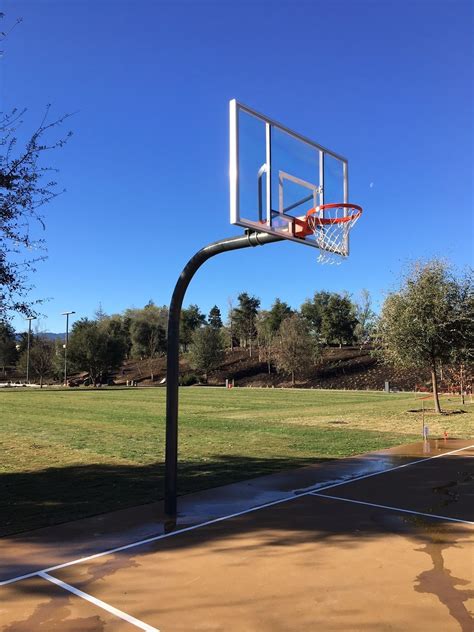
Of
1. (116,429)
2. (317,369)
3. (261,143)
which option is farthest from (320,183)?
(317,369)

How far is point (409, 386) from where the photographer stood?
1725 inches

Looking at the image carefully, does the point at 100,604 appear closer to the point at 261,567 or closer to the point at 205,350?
the point at 261,567

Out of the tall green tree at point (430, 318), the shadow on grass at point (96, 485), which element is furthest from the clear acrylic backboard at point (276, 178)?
the tall green tree at point (430, 318)

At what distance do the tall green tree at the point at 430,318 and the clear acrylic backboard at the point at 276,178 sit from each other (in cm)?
1032

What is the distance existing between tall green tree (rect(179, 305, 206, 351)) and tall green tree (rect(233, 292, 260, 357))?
9.28m

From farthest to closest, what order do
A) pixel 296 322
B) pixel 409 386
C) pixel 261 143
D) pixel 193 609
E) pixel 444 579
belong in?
pixel 296 322, pixel 409 386, pixel 261 143, pixel 444 579, pixel 193 609

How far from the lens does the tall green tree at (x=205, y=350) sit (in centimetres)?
6069

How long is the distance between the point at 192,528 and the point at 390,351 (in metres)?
14.2

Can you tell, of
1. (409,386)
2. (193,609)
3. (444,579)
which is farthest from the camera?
(409,386)

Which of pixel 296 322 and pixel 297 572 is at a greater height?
pixel 296 322

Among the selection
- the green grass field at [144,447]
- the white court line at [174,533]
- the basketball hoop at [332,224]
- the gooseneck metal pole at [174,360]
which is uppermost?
the basketball hoop at [332,224]

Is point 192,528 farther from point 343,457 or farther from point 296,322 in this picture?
point 296,322

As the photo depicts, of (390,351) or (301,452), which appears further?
(390,351)

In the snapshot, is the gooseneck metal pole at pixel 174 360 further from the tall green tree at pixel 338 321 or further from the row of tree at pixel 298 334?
the tall green tree at pixel 338 321
